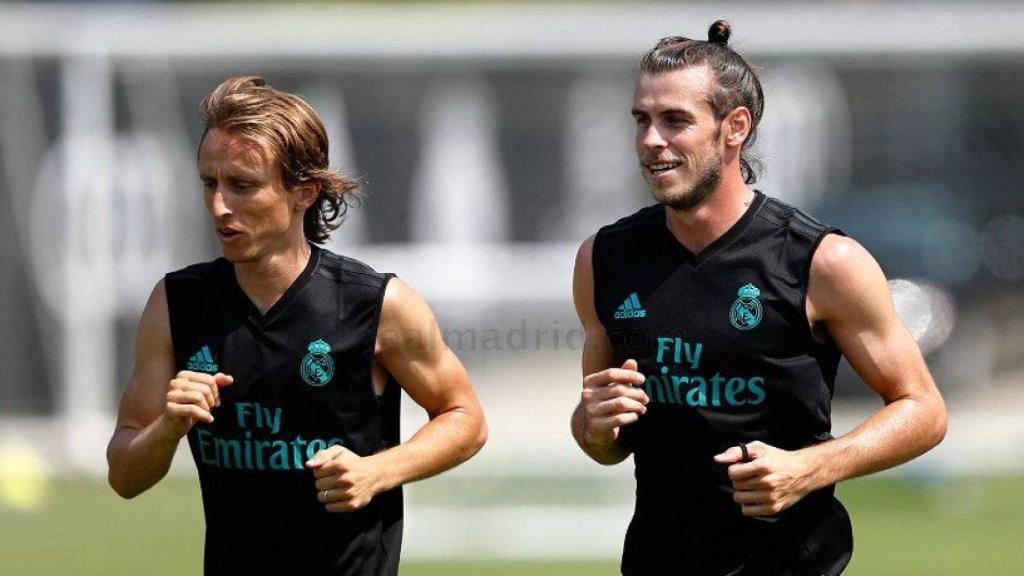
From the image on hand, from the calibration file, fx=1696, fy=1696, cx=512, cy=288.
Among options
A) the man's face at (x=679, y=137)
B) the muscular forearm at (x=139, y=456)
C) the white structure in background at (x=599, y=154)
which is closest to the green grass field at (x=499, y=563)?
the white structure in background at (x=599, y=154)

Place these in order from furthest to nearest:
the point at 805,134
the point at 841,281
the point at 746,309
Answer: 1. the point at 805,134
2. the point at 746,309
3. the point at 841,281

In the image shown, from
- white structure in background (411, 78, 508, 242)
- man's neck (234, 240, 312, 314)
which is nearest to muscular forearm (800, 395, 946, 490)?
man's neck (234, 240, 312, 314)

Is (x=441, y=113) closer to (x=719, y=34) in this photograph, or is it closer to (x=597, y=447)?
(x=719, y=34)

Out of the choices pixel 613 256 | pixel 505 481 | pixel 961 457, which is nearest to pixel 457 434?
pixel 613 256

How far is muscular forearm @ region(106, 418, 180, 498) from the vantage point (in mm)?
4754

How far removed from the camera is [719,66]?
4.89 meters

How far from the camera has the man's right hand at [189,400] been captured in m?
4.55

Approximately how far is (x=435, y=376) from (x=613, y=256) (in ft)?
2.10

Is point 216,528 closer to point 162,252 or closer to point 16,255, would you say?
point 162,252

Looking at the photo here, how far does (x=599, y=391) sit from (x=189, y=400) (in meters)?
1.11

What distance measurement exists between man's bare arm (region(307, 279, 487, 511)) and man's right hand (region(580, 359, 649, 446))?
0.52m

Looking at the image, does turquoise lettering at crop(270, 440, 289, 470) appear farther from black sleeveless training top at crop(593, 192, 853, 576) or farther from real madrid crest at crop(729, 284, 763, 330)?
real madrid crest at crop(729, 284, 763, 330)

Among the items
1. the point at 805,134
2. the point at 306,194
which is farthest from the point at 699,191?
the point at 805,134

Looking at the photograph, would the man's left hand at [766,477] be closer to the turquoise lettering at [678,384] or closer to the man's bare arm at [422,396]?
the turquoise lettering at [678,384]
